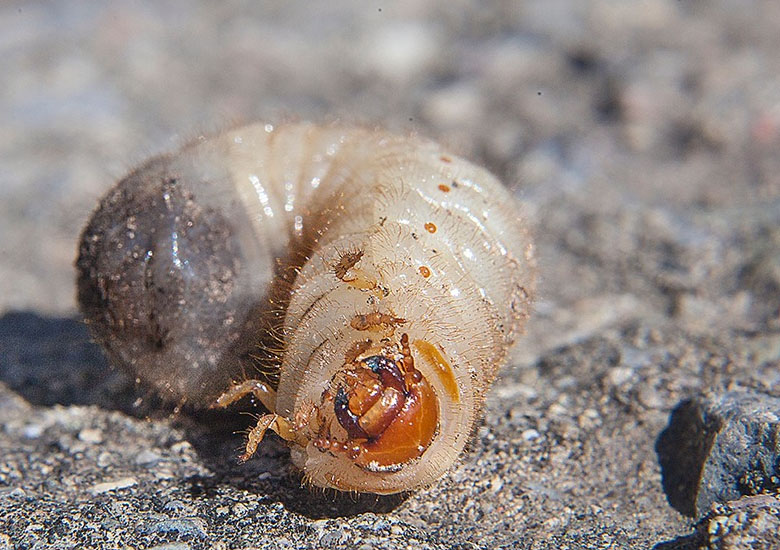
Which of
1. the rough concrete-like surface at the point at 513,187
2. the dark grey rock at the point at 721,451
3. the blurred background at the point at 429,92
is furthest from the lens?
the blurred background at the point at 429,92

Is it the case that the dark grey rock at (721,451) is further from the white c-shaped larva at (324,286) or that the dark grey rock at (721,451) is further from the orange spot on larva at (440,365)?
the orange spot on larva at (440,365)

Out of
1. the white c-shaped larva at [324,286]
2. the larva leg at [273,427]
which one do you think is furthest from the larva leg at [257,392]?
the larva leg at [273,427]

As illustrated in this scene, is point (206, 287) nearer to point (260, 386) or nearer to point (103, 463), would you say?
point (260, 386)

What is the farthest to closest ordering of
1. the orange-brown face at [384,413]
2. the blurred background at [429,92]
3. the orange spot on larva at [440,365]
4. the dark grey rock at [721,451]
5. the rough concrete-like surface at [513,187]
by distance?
1. the blurred background at [429,92]
2. the rough concrete-like surface at [513,187]
3. the dark grey rock at [721,451]
4. the orange spot on larva at [440,365]
5. the orange-brown face at [384,413]

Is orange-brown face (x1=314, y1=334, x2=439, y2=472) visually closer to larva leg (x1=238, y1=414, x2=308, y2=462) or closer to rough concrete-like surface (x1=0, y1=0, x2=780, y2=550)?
larva leg (x1=238, y1=414, x2=308, y2=462)

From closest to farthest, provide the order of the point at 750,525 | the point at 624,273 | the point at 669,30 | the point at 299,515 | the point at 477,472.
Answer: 1. the point at 750,525
2. the point at 299,515
3. the point at 477,472
4. the point at 624,273
5. the point at 669,30

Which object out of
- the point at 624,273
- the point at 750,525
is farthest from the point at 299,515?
the point at 624,273

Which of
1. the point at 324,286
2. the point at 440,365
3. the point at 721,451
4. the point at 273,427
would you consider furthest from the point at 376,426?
the point at 721,451
